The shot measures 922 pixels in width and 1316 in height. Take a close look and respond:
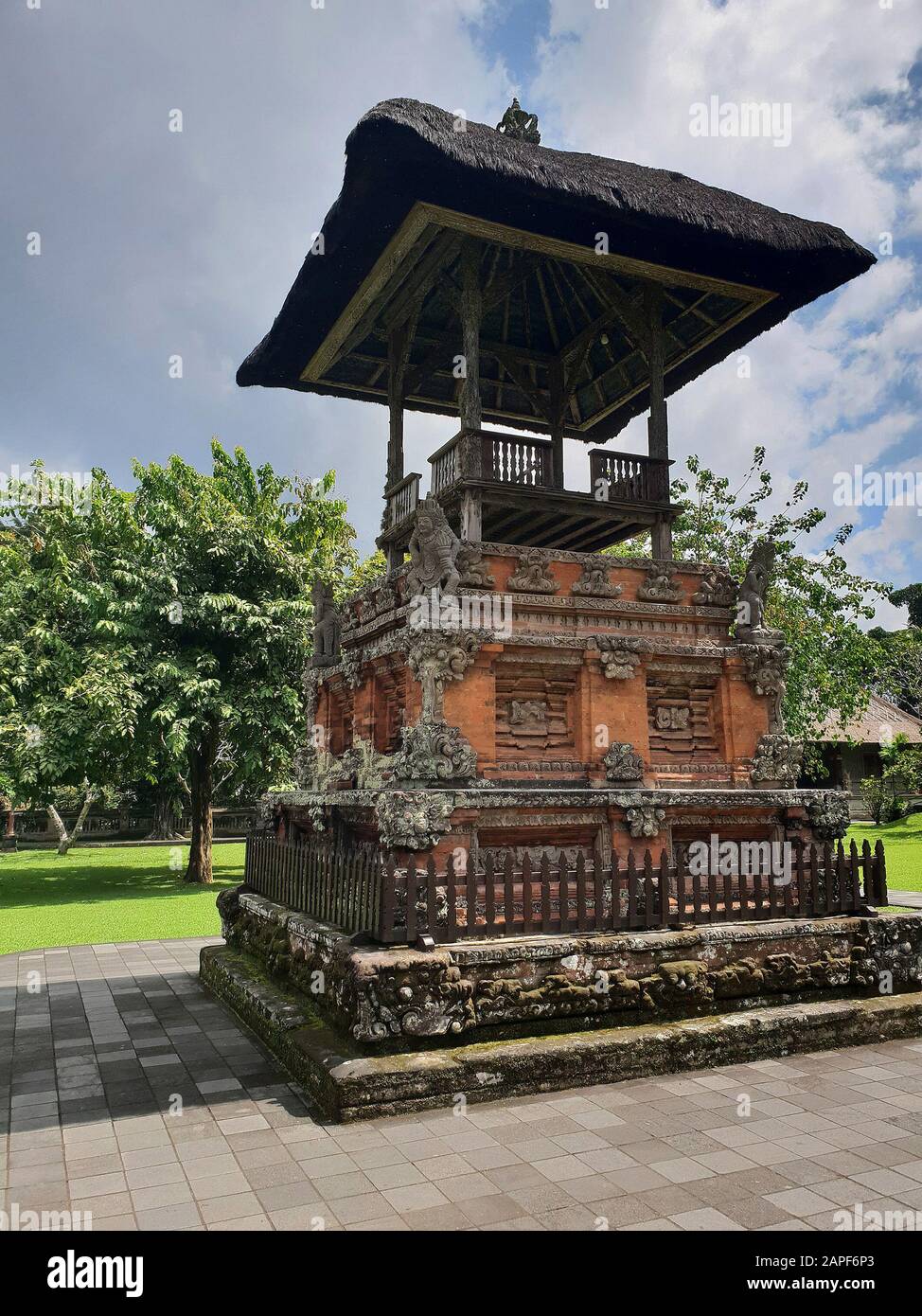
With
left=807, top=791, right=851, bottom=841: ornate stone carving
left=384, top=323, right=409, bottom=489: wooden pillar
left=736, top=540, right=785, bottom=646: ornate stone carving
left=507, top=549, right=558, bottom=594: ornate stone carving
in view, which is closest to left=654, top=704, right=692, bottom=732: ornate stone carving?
left=736, top=540, right=785, bottom=646: ornate stone carving

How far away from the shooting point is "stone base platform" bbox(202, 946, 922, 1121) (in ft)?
17.7

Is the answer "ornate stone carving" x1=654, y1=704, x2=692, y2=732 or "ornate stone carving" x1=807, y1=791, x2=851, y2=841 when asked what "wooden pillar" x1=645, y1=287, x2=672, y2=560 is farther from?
"ornate stone carving" x1=807, y1=791, x2=851, y2=841

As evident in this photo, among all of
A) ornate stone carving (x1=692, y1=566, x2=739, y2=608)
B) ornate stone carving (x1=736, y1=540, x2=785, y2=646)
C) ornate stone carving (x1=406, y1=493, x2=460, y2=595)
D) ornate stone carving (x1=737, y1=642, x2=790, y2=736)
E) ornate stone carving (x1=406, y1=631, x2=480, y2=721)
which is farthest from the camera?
ornate stone carving (x1=692, y1=566, x2=739, y2=608)

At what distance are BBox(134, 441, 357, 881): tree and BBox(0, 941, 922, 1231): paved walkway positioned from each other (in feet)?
41.6

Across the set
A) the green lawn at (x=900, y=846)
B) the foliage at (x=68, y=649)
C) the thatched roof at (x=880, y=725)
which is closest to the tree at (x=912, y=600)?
the thatched roof at (x=880, y=725)

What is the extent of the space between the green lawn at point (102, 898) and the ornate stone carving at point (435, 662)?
816 cm

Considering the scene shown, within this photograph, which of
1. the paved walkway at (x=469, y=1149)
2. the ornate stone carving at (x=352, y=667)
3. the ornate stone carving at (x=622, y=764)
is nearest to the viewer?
the paved walkway at (x=469, y=1149)

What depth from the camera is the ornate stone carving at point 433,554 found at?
316 inches

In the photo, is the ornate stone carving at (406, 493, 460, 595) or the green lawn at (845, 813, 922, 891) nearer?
the ornate stone carving at (406, 493, 460, 595)

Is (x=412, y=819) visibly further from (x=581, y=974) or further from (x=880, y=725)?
(x=880, y=725)

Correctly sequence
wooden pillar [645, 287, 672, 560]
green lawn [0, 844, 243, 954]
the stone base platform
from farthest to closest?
green lawn [0, 844, 243, 954], wooden pillar [645, 287, 672, 560], the stone base platform

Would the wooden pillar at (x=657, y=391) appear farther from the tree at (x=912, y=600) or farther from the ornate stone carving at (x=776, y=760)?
the tree at (x=912, y=600)

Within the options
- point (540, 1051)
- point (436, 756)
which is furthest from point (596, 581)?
point (540, 1051)
